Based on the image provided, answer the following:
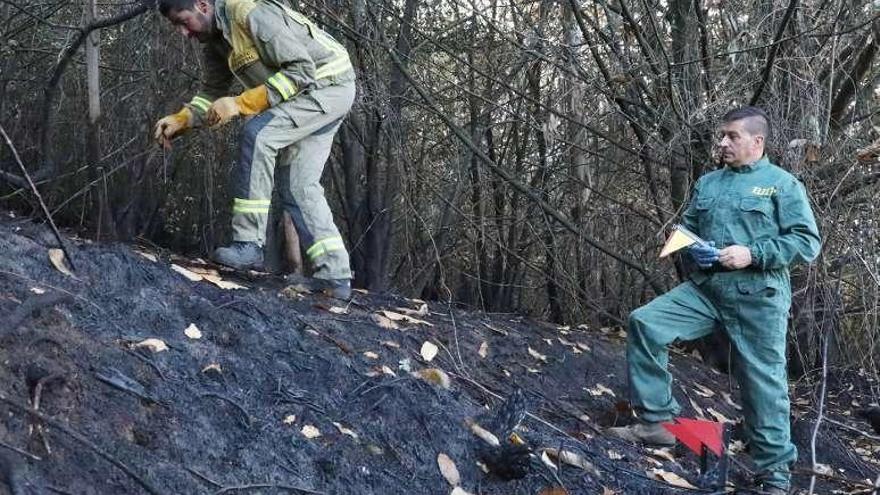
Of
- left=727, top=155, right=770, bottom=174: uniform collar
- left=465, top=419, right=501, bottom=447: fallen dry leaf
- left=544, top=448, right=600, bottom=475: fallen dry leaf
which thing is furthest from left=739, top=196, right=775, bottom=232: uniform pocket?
left=465, top=419, right=501, bottom=447: fallen dry leaf

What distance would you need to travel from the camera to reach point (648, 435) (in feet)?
14.8

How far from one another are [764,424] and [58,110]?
4300 mm

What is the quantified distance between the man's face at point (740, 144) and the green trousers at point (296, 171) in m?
1.91

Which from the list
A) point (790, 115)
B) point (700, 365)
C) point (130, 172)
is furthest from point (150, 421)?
point (700, 365)

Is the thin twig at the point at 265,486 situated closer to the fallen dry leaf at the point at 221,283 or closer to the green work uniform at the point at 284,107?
the fallen dry leaf at the point at 221,283

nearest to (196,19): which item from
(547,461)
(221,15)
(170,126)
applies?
(221,15)

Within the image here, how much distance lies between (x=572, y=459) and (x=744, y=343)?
2.99 ft

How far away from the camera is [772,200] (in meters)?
4.25

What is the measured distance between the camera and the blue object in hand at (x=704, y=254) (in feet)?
13.6

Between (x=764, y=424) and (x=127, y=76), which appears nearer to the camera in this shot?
(x=764, y=424)

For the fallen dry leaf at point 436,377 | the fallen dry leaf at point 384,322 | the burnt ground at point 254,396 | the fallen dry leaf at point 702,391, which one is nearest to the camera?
the burnt ground at point 254,396

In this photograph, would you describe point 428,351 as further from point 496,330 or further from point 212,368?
point 212,368

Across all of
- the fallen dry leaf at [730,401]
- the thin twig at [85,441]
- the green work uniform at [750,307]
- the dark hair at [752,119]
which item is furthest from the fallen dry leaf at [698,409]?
the thin twig at [85,441]

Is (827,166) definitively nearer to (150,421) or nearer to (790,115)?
(790,115)
